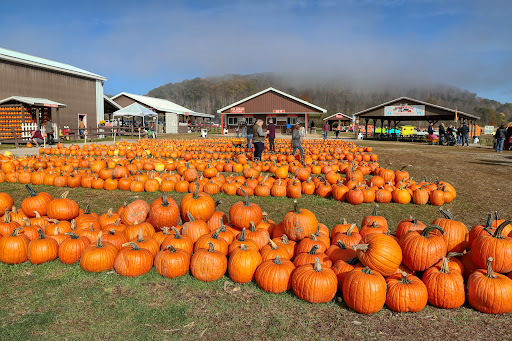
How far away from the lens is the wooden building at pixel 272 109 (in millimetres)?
47188

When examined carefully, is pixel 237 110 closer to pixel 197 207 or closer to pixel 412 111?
pixel 412 111

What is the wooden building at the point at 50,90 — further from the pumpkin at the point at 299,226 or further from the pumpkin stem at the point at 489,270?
the pumpkin stem at the point at 489,270

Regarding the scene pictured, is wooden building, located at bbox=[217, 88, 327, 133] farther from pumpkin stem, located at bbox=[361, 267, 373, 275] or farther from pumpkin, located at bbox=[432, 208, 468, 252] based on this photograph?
pumpkin stem, located at bbox=[361, 267, 373, 275]

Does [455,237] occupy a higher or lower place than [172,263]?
higher

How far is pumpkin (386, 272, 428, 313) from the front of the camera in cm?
347

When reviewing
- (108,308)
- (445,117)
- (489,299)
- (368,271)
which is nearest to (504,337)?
(489,299)

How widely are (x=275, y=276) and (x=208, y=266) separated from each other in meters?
0.83

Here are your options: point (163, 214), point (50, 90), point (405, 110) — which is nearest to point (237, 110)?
point (405, 110)

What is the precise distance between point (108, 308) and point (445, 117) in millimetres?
42334

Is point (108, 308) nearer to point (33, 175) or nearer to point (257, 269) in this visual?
point (257, 269)

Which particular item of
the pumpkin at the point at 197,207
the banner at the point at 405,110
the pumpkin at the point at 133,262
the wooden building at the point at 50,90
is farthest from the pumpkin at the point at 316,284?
the banner at the point at 405,110

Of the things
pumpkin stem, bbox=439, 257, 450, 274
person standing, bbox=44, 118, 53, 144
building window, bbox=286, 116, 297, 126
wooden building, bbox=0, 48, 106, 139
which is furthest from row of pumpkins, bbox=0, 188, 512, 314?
building window, bbox=286, 116, 297, 126

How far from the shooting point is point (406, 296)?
348 cm

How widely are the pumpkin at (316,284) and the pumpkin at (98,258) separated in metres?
2.36
